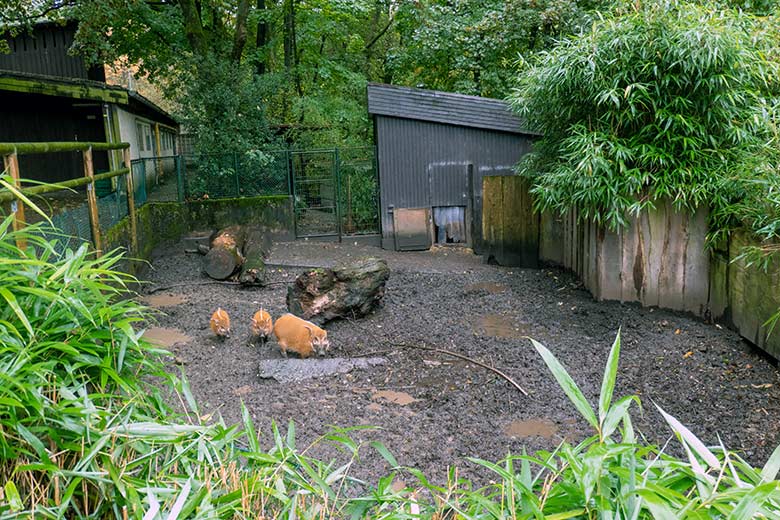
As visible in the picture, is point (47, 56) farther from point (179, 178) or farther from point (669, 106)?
point (669, 106)

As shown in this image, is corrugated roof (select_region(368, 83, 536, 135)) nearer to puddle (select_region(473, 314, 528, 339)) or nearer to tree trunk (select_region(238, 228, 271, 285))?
tree trunk (select_region(238, 228, 271, 285))

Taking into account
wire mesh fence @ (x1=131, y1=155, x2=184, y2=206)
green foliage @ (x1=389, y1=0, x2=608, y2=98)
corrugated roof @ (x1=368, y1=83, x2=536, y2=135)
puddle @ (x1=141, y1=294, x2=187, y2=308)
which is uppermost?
green foliage @ (x1=389, y1=0, x2=608, y2=98)

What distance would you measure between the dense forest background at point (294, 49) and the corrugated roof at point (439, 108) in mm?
616

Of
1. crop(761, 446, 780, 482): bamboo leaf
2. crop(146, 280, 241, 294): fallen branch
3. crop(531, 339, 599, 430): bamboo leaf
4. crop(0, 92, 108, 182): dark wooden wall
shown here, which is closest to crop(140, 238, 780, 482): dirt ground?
crop(146, 280, 241, 294): fallen branch

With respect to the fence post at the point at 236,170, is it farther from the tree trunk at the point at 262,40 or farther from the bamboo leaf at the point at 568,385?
the bamboo leaf at the point at 568,385

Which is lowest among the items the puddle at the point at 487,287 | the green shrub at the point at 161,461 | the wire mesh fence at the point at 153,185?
the puddle at the point at 487,287

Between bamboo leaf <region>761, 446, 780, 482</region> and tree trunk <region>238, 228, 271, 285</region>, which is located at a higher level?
bamboo leaf <region>761, 446, 780, 482</region>

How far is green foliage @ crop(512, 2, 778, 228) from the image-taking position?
17.1 feet

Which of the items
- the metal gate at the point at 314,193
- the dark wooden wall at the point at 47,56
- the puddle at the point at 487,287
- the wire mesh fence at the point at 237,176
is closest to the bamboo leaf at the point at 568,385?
the puddle at the point at 487,287

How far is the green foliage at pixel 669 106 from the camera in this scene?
5.23 m

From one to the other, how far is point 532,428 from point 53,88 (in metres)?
8.59

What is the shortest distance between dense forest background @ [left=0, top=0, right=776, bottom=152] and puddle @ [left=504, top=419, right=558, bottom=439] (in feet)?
14.5

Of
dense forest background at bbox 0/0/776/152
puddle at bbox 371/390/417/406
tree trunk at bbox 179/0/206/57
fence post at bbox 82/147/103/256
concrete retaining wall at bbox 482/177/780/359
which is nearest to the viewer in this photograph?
puddle at bbox 371/390/417/406

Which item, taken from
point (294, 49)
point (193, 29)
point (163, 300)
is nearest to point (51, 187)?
point (163, 300)
